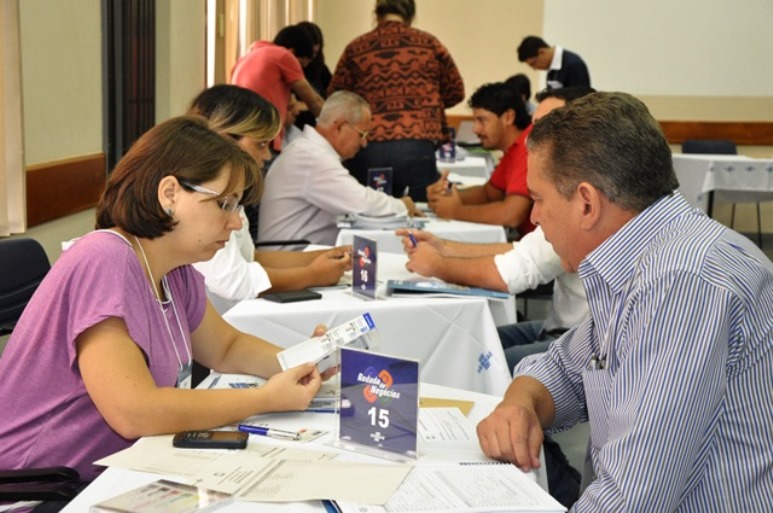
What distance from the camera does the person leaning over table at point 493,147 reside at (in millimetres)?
4191

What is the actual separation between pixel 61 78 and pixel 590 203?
8.03 feet

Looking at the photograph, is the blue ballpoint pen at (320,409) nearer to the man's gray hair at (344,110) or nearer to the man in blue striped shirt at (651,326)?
the man in blue striped shirt at (651,326)

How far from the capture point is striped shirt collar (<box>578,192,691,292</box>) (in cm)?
141

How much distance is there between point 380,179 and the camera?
4.62 meters

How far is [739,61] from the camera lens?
927cm

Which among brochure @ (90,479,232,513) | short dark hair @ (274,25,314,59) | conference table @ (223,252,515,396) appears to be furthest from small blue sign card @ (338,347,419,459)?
short dark hair @ (274,25,314,59)

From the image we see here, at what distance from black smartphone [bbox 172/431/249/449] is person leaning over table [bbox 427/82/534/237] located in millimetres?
2706

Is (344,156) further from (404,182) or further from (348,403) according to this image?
(348,403)

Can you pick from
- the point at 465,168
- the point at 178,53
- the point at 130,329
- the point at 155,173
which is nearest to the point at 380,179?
the point at 178,53

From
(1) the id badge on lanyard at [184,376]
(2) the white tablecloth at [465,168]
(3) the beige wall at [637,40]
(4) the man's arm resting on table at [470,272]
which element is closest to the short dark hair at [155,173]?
(1) the id badge on lanyard at [184,376]

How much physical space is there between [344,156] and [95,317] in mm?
3069

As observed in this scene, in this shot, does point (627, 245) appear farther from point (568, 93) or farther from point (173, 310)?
point (568, 93)

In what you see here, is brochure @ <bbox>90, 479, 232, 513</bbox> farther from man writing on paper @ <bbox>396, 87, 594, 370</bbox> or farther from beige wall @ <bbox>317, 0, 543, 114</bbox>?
beige wall @ <bbox>317, 0, 543, 114</bbox>

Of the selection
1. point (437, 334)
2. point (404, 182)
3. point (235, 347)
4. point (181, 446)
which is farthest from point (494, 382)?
point (404, 182)
